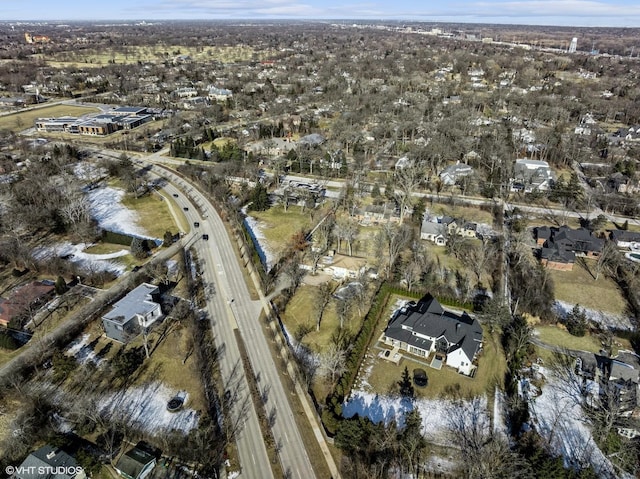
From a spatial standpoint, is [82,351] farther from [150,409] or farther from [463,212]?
[463,212]

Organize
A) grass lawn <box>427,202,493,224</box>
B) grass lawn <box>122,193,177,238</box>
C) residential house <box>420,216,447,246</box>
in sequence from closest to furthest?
1. residential house <box>420,216,447,246</box>
2. grass lawn <box>122,193,177,238</box>
3. grass lawn <box>427,202,493,224</box>

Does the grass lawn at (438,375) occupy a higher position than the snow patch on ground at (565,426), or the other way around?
the grass lawn at (438,375)

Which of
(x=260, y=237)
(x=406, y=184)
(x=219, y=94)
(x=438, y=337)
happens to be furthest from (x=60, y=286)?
(x=219, y=94)

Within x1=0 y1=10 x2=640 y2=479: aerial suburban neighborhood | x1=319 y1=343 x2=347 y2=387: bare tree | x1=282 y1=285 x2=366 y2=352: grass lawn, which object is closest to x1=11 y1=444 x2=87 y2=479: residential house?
x1=0 y1=10 x2=640 y2=479: aerial suburban neighborhood

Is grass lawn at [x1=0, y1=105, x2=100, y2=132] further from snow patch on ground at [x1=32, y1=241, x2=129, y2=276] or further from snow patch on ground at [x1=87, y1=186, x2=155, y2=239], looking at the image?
snow patch on ground at [x1=32, y1=241, x2=129, y2=276]

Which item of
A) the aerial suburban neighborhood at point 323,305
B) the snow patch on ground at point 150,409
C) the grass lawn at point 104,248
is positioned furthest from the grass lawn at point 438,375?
the grass lawn at point 104,248

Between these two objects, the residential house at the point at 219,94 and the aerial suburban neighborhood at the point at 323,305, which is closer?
the aerial suburban neighborhood at the point at 323,305

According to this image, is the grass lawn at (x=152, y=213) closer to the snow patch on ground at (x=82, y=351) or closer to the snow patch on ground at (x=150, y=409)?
the snow patch on ground at (x=82, y=351)
